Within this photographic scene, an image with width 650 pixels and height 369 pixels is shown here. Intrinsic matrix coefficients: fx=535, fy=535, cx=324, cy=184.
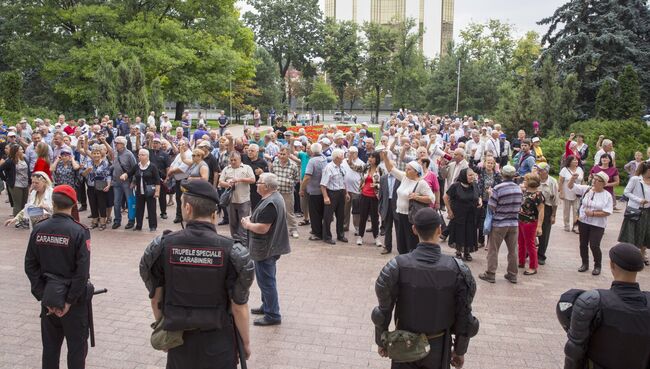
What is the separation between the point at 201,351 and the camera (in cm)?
379

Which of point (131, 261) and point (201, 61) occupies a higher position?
point (201, 61)

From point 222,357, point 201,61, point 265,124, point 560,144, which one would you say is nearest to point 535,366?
point 222,357

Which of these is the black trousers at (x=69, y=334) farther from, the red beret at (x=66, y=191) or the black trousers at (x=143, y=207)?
the black trousers at (x=143, y=207)

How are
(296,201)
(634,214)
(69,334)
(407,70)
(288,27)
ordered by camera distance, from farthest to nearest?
(288,27)
(407,70)
(296,201)
(634,214)
(69,334)

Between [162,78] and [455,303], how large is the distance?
32.9 metres

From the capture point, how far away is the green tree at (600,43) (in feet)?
98.8

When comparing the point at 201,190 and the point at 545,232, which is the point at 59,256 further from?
the point at 545,232

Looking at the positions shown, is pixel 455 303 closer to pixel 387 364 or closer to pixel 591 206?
pixel 387 364

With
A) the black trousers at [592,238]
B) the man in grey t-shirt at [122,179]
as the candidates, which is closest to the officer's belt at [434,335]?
the black trousers at [592,238]

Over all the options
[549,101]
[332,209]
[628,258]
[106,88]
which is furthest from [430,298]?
[106,88]

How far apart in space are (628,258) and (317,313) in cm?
433

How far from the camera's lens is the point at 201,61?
1345 inches

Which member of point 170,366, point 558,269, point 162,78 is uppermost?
point 162,78

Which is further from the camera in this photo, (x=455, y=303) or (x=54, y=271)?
(x=54, y=271)
